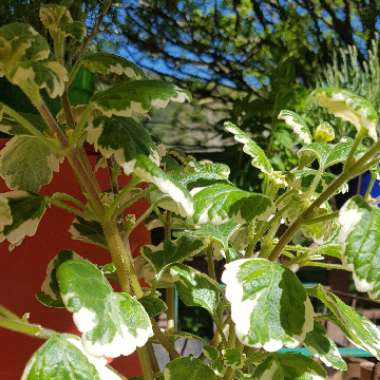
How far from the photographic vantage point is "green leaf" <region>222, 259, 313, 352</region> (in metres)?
0.38

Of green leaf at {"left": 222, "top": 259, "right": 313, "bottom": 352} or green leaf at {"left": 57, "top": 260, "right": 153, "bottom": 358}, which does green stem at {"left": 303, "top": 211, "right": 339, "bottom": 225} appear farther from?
green leaf at {"left": 57, "top": 260, "right": 153, "bottom": 358}

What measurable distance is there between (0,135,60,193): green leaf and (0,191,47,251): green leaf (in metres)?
0.05

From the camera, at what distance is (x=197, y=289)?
1.68 feet

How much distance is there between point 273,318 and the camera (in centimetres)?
39

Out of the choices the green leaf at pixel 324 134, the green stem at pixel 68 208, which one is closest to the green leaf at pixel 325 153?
the green leaf at pixel 324 134

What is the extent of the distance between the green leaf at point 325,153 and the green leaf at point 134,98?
0.53ft

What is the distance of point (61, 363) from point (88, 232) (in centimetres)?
19

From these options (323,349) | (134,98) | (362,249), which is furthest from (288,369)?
(134,98)

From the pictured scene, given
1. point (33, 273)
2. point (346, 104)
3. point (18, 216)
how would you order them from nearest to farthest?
point (346, 104)
point (18, 216)
point (33, 273)

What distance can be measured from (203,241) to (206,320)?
1.89 meters

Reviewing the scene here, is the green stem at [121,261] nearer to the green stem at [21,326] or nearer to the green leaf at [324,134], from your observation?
the green stem at [21,326]

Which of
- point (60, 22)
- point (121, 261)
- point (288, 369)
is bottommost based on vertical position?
point (288, 369)

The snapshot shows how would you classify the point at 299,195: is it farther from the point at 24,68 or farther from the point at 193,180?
the point at 24,68

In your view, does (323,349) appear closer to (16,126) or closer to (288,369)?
(288,369)
